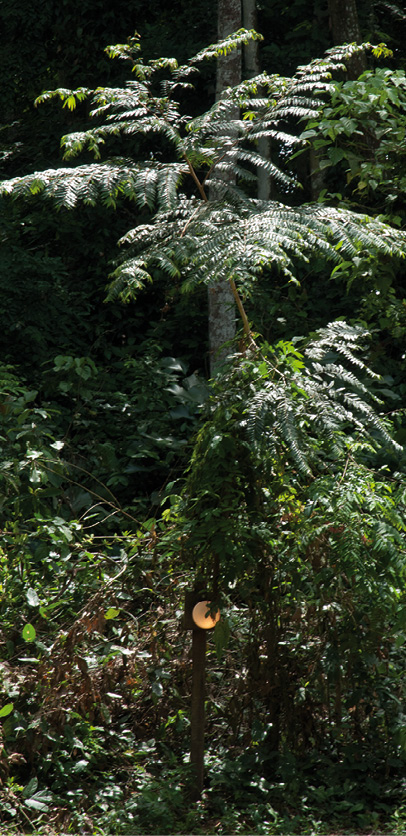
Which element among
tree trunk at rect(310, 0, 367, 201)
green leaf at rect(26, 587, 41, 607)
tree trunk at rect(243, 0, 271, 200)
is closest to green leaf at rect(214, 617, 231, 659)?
green leaf at rect(26, 587, 41, 607)

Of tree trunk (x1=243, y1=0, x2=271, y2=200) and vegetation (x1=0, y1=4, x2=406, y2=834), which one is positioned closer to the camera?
vegetation (x1=0, y1=4, x2=406, y2=834)

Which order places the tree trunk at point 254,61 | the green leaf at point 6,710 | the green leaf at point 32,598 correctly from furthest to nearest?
the tree trunk at point 254,61 < the green leaf at point 32,598 < the green leaf at point 6,710

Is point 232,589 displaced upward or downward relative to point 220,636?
upward

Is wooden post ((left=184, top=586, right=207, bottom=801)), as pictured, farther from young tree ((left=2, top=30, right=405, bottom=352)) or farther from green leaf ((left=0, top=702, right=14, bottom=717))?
young tree ((left=2, top=30, right=405, bottom=352))

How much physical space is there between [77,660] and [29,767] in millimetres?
502

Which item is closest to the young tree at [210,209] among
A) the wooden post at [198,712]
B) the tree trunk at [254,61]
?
the wooden post at [198,712]

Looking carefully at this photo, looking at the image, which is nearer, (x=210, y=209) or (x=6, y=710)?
(x=6, y=710)

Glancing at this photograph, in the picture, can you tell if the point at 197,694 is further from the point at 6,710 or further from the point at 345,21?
the point at 345,21

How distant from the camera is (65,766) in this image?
375cm

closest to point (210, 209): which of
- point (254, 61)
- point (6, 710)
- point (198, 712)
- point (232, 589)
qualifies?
point (232, 589)

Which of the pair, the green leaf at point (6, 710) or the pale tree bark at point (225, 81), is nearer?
the green leaf at point (6, 710)

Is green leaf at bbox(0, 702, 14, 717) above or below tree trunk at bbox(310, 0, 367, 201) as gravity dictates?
below

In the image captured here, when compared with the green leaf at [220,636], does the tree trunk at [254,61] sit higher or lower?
higher

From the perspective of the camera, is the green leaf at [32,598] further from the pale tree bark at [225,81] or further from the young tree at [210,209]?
the pale tree bark at [225,81]
